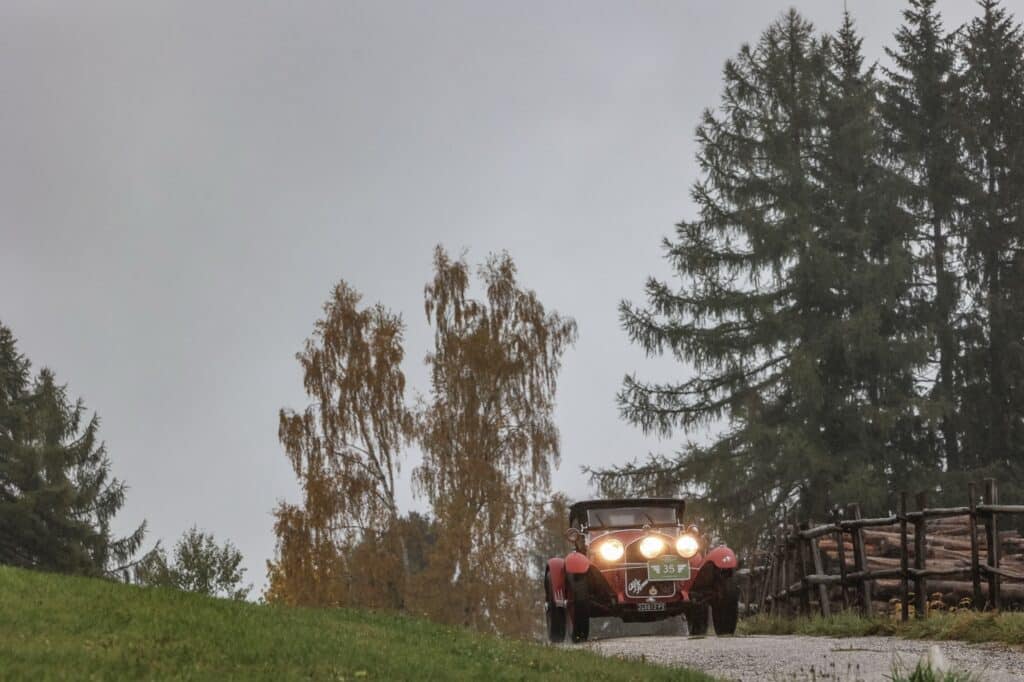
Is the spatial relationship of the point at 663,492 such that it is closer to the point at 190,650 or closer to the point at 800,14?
the point at 800,14

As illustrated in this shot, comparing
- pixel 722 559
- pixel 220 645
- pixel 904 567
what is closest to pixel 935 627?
pixel 904 567

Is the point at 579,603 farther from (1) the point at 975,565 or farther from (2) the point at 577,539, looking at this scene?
(1) the point at 975,565

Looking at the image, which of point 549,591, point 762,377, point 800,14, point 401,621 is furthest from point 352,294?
point 401,621

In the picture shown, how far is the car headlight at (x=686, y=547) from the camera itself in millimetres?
18219

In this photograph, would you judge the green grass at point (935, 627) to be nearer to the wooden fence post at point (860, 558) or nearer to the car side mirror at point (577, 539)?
the wooden fence post at point (860, 558)

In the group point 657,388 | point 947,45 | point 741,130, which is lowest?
point 657,388

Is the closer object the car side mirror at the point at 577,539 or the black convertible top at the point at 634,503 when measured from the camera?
the car side mirror at the point at 577,539

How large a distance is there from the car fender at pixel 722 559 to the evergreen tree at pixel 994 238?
16.9 metres

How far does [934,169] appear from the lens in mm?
37500

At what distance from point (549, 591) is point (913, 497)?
50.6ft

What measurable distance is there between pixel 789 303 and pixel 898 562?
14.7m

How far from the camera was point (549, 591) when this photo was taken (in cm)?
1872

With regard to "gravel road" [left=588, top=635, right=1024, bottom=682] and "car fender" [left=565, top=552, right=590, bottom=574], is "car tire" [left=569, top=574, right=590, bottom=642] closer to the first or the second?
"car fender" [left=565, top=552, right=590, bottom=574]

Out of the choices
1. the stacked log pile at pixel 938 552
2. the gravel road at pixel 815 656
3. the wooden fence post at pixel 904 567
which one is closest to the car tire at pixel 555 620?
the gravel road at pixel 815 656
